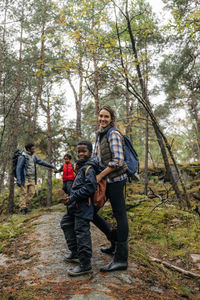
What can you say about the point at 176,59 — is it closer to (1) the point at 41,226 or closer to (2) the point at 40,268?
(1) the point at 41,226

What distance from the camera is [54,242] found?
3.76m

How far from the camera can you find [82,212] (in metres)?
2.66

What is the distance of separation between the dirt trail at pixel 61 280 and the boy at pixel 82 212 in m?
0.16

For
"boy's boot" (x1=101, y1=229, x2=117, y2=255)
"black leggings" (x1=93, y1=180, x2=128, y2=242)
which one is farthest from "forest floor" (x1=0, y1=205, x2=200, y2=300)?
"black leggings" (x1=93, y1=180, x2=128, y2=242)

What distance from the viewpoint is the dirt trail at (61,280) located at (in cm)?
207

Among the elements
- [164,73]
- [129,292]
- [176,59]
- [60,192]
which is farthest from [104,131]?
[164,73]

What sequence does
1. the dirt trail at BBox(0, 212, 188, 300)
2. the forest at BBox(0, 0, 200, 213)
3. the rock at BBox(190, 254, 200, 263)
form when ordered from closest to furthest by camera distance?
the dirt trail at BBox(0, 212, 188, 300)
the rock at BBox(190, 254, 200, 263)
the forest at BBox(0, 0, 200, 213)

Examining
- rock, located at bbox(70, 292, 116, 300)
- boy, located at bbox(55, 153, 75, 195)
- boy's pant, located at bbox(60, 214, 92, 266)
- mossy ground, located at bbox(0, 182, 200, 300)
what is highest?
boy, located at bbox(55, 153, 75, 195)

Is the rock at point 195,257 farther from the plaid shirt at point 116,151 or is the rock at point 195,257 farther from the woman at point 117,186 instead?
the plaid shirt at point 116,151

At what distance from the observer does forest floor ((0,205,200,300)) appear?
81.7 inches

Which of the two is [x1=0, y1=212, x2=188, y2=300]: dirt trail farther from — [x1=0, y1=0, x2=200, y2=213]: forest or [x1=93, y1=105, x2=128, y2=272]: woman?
[x1=0, y1=0, x2=200, y2=213]: forest

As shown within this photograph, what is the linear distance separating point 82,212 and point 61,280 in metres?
0.77

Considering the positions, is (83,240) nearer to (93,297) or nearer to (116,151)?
(93,297)

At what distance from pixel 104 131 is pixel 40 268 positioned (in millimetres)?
1976
